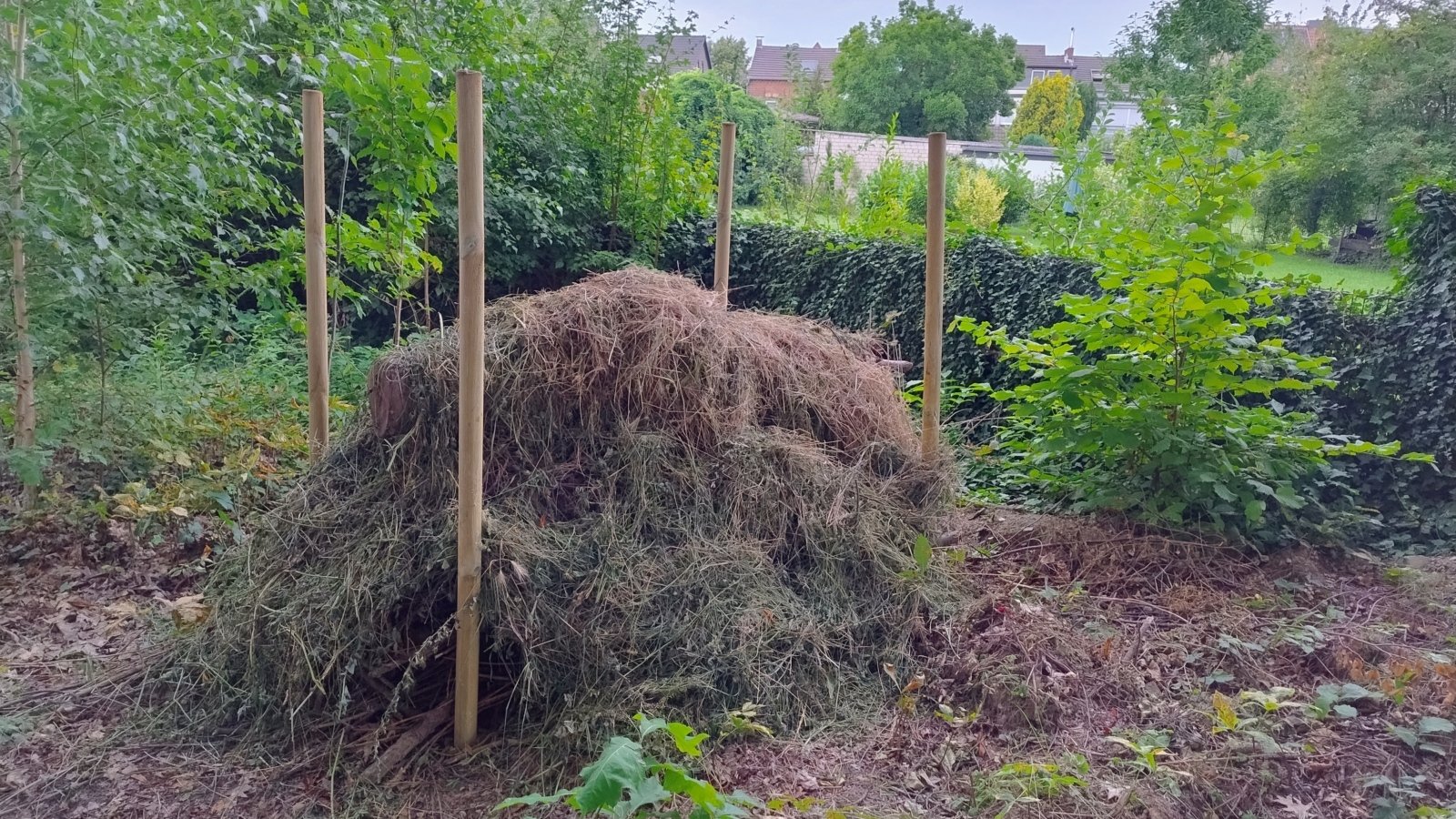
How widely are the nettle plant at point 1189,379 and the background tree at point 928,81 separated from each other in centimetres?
2776

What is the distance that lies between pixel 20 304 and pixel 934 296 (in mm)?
3835

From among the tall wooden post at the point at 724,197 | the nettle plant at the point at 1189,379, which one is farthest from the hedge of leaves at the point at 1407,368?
the tall wooden post at the point at 724,197

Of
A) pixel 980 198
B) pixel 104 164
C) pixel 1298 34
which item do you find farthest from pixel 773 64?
pixel 104 164

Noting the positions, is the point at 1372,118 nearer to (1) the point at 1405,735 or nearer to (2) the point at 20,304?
(1) the point at 1405,735

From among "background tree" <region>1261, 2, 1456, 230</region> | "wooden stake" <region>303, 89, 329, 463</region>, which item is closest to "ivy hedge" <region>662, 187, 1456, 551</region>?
"wooden stake" <region>303, 89, 329, 463</region>

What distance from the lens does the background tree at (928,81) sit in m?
30.8

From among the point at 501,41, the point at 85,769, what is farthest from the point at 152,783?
A: the point at 501,41

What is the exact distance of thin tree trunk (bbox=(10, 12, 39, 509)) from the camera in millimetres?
3477

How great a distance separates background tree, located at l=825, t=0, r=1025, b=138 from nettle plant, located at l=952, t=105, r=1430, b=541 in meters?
27.8

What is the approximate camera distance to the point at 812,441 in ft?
11.2

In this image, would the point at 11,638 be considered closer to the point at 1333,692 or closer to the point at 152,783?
the point at 152,783

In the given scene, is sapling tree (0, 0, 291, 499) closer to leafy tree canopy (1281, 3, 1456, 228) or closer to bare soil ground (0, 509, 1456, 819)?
bare soil ground (0, 509, 1456, 819)

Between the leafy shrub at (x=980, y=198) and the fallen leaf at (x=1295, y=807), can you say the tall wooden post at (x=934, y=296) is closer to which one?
the fallen leaf at (x=1295, y=807)

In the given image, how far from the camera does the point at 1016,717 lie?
2730mm
